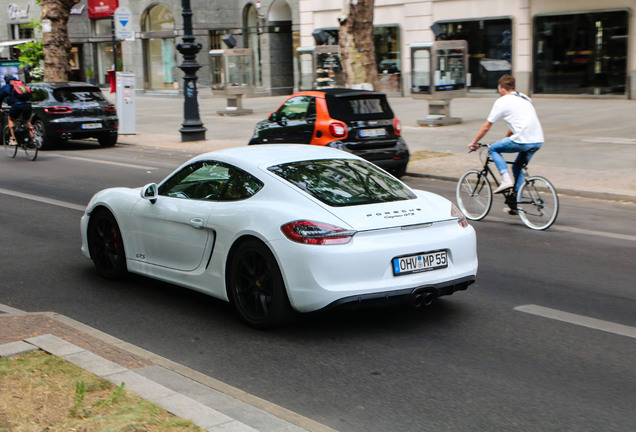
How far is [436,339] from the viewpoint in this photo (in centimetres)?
597

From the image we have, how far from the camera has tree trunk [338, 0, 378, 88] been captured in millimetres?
19359

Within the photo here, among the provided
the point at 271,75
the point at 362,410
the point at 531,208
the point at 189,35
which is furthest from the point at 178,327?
the point at 271,75

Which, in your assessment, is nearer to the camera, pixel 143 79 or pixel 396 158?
pixel 396 158

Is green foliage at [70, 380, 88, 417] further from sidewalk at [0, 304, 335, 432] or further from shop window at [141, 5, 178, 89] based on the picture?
shop window at [141, 5, 178, 89]

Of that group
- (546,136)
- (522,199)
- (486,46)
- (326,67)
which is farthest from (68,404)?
(486,46)

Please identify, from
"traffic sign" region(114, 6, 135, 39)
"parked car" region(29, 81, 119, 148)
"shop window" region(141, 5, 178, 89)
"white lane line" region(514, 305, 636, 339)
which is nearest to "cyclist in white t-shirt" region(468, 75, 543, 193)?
"white lane line" region(514, 305, 636, 339)

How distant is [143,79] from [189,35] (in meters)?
23.0

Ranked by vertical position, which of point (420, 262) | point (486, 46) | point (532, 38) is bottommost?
point (420, 262)

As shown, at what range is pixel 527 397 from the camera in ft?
15.9

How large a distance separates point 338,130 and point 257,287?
8107 millimetres

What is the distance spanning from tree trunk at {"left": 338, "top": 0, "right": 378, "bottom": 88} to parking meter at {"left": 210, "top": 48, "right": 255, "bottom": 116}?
9.38 m

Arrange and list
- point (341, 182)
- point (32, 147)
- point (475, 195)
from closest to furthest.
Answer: point (341, 182) < point (475, 195) < point (32, 147)

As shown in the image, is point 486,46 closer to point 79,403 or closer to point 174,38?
point 174,38

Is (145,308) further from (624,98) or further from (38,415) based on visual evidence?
(624,98)
